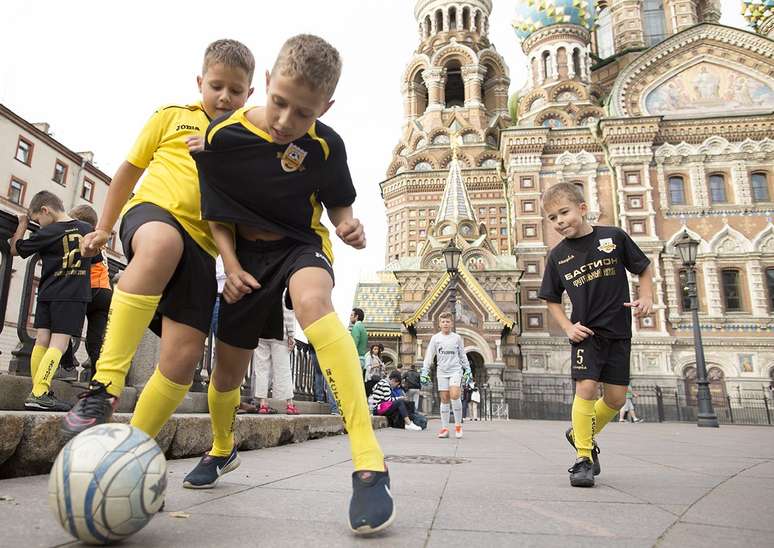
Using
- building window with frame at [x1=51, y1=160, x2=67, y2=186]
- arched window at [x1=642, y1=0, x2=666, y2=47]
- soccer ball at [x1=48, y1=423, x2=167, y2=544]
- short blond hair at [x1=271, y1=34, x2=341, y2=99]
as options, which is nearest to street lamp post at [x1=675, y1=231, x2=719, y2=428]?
short blond hair at [x1=271, y1=34, x2=341, y2=99]

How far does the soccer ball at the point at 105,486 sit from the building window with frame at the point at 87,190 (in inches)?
1322

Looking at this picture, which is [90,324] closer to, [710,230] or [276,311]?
[276,311]

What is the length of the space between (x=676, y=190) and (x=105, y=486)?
1224 inches

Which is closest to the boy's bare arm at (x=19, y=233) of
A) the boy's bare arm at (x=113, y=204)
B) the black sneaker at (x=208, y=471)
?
the boy's bare arm at (x=113, y=204)

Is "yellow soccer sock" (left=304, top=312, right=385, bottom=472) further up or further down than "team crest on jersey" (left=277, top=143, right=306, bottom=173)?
further down

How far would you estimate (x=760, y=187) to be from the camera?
2756cm

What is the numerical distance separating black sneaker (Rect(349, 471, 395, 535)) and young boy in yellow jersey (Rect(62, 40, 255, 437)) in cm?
92

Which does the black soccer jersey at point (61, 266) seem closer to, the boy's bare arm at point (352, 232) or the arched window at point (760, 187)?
the boy's bare arm at point (352, 232)

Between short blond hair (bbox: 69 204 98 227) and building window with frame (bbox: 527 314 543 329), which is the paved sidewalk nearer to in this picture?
short blond hair (bbox: 69 204 98 227)

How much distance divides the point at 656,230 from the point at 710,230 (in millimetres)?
2394

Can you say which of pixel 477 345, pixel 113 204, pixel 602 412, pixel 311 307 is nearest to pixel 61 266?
pixel 113 204

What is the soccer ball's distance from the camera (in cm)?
158

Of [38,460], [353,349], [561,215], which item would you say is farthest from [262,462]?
[561,215]

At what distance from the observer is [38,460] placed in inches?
108
